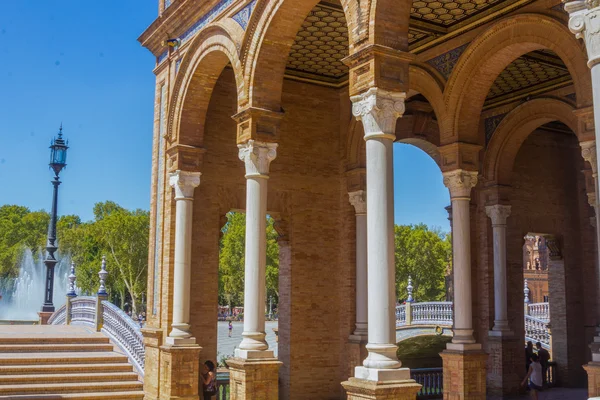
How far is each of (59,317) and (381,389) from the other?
1548cm

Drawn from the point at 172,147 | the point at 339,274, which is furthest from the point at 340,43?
the point at 339,274

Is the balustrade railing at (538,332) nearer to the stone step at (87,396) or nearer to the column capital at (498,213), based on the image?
the column capital at (498,213)

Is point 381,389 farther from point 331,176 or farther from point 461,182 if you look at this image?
point 331,176

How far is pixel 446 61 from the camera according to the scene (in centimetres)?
1309

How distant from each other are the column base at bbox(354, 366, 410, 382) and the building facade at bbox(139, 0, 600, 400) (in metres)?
3.10

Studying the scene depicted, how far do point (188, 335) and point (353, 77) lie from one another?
665cm

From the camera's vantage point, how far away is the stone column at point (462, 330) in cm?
1215

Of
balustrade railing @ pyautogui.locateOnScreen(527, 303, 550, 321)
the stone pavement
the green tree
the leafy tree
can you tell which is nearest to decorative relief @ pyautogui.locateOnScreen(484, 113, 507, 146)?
balustrade railing @ pyautogui.locateOnScreen(527, 303, 550, 321)

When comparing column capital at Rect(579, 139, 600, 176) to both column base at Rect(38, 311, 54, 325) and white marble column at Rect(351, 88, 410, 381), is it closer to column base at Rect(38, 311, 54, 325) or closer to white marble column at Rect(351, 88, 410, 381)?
white marble column at Rect(351, 88, 410, 381)

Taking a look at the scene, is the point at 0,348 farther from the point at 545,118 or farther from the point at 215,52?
the point at 545,118

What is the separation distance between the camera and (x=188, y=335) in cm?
1285

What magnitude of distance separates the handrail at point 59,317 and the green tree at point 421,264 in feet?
110

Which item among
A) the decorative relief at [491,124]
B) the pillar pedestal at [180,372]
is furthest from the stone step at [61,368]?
the decorative relief at [491,124]

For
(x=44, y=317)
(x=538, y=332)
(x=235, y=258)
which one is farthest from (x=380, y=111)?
(x=235, y=258)
